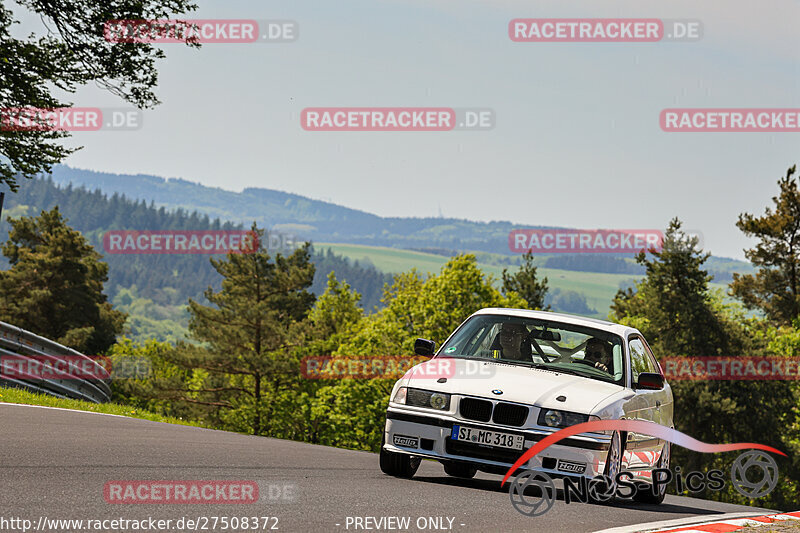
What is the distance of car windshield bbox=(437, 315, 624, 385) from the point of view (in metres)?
9.49

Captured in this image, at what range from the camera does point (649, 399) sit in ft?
Answer: 31.2

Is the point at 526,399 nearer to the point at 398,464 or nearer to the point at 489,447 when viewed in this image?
the point at 489,447

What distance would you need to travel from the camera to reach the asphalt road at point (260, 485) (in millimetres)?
6367

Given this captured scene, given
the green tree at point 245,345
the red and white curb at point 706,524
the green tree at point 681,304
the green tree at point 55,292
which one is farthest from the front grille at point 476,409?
the green tree at point 55,292

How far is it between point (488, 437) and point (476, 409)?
277mm

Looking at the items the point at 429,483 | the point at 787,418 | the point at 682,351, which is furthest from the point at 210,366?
the point at 429,483

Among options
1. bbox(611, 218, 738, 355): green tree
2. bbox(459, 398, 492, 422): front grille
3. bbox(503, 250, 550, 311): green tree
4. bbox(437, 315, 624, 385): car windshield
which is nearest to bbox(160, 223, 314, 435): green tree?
bbox(611, 218, 738, 355): green tree

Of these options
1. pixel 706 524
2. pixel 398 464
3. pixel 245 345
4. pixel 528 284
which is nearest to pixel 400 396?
pixel 398 464

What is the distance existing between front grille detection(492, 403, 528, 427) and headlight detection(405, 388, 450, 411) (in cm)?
48

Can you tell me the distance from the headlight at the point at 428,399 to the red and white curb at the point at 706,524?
203 cm

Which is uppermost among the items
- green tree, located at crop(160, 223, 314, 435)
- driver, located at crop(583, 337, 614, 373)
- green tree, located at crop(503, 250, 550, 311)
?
green tree, located at crop(503, 250, 550, 311)

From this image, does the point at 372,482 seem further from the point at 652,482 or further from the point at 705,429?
the point at 705,429

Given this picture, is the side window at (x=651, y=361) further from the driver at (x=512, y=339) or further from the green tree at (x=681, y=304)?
the green tree at (x=681, y=304)

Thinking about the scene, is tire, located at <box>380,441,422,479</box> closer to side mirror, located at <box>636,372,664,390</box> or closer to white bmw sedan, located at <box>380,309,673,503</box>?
white bmw sedan, located at <box>380,309,673,503</box>
